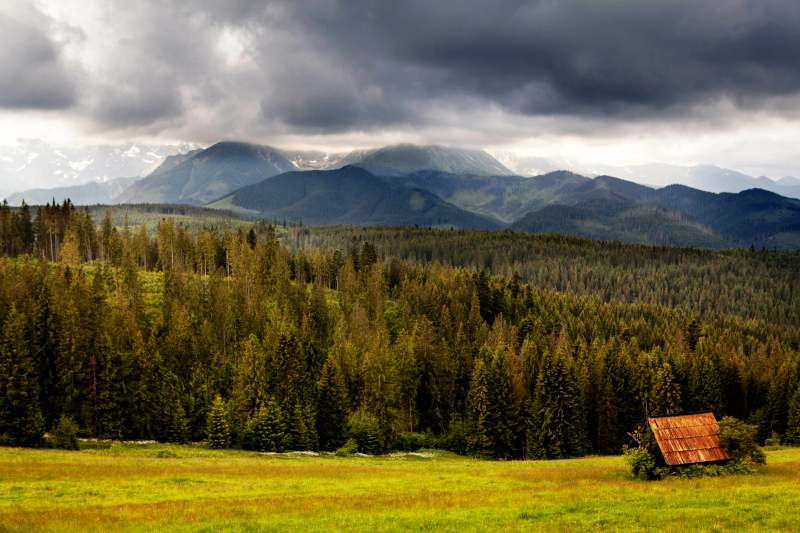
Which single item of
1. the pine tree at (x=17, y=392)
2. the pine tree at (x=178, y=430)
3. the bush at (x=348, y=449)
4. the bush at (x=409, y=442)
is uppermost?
the pine tree at (x=17, y=392)

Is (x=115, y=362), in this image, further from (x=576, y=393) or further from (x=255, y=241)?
(x=255, y=241)

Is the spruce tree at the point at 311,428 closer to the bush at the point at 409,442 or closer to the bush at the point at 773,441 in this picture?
the bush at the point at 409,442

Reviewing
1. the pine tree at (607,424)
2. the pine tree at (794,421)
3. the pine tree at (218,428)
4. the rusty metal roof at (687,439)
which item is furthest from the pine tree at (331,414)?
the pine tree at (794,421)

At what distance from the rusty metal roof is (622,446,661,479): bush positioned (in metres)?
1.25

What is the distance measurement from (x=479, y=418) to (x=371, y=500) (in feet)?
163

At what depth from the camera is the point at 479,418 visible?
75.9 m

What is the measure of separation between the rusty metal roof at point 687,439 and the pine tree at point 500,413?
38491 mm

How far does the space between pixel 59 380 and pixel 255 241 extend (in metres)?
100

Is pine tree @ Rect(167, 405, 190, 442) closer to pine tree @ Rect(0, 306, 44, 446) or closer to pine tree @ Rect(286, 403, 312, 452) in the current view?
pine tree @ Rect(286, 403, 312, 452)

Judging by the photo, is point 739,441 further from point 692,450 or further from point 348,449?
point 348,449

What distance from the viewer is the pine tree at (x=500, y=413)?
247ft

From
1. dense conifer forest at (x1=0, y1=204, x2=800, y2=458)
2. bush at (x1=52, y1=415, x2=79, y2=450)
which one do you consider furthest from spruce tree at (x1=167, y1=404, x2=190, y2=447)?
bush at (x1=52, y1=415, x2=79, y2=450)

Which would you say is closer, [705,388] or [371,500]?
[371,500]

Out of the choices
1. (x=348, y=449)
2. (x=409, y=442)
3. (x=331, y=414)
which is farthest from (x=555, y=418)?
(x=331, y=414)
